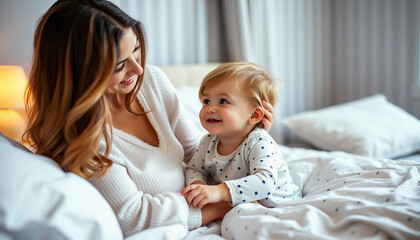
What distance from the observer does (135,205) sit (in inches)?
39.9

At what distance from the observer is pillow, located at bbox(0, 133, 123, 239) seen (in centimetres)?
73

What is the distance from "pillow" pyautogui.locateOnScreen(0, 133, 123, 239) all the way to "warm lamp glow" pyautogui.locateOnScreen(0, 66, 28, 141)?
2.97 ft

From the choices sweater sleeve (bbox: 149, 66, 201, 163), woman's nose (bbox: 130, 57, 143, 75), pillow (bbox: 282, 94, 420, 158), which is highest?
woman's nose (bbox: 130, 57, 143, 75)

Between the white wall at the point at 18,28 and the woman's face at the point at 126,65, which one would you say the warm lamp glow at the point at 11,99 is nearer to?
the white wall at the point at 18,28

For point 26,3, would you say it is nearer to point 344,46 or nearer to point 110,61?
point 110,61

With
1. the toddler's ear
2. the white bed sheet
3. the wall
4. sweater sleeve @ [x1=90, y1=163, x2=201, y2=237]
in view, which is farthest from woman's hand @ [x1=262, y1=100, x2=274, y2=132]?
the wall

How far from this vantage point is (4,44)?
75.7 inches

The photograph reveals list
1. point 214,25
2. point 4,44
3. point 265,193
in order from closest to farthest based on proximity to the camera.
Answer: point 265,193, point 4,44, point 214,25

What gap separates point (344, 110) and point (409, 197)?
5.33 feet

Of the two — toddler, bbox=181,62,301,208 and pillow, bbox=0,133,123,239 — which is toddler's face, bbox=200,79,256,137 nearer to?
toddler, bbox=181,62,301,208

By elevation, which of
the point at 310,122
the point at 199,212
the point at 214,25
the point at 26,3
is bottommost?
the point at 310,122

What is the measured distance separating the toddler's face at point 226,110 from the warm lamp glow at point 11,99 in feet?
3.31

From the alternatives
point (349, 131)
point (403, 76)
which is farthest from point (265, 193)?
point (403, 76)

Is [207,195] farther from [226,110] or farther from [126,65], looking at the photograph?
[126,65]
